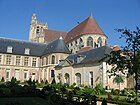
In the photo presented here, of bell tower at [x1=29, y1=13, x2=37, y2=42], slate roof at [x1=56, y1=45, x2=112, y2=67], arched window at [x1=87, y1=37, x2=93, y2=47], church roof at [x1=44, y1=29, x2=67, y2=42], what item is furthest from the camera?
bell tower at [x1=29, y1=13, x2=37, y2=42]

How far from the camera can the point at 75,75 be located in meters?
31.6

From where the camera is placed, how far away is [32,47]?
4175 centimetres

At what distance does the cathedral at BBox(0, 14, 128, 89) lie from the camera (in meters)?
28.0

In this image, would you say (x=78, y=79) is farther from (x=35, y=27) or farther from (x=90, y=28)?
(x=35, y=27)

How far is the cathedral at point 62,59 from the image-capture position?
2805 centimetres

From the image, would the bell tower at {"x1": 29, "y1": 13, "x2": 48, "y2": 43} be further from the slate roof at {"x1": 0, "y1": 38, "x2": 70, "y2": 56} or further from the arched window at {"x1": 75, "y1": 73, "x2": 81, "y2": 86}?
the arched window at {"x1": 75, "y1": 73, "x2": 81, "y2": 86}

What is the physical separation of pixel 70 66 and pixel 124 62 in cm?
2225

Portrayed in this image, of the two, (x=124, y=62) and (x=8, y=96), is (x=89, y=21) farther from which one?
(x=124, y=62)

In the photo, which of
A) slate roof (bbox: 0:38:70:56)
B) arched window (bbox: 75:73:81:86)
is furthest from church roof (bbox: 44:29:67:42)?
arched window (bbox: 75:73:81:86)

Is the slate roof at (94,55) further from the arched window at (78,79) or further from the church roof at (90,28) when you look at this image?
the church roof at (90,28)

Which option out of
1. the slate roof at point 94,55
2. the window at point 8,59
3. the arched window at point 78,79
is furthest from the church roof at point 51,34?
the arched window at point 78,79

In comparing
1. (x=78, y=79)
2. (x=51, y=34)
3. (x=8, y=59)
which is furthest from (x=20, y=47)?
(x=51, y=34)

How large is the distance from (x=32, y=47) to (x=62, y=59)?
7953mm

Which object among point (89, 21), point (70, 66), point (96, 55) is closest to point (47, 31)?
point (89, 21)
